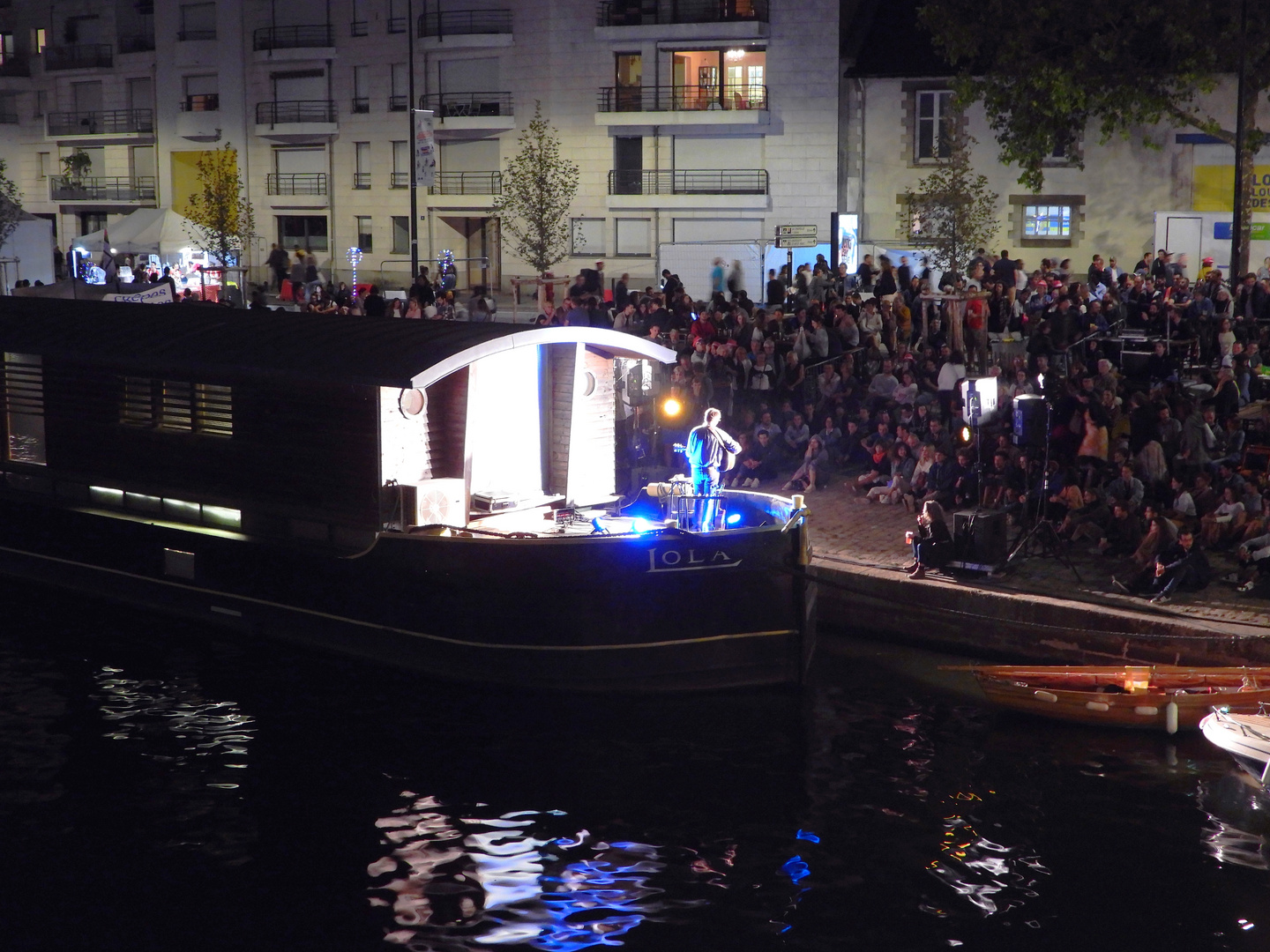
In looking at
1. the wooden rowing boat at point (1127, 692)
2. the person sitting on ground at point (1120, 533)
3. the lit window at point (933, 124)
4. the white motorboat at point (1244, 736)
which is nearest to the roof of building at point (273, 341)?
the person sitting on ground at point (1120, 533)

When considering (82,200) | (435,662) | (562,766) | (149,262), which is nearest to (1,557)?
(435,662)

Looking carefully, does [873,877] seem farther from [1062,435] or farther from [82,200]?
[82,200]

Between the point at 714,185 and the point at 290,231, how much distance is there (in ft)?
53.7

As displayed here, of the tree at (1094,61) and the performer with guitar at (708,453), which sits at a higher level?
the tree at (1094,61)

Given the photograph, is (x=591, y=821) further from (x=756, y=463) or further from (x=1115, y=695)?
(x=756, y=463)

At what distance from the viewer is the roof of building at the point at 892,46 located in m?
41.5

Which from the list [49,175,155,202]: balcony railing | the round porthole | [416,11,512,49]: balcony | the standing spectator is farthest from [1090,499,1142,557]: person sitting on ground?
[49,175,155,202]: balcony railing

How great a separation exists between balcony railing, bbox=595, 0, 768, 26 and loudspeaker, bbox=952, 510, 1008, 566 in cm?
2896

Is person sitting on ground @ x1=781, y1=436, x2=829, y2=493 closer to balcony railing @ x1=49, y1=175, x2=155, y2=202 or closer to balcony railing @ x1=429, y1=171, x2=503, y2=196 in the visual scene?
Answer: balcony railing @ x1=429, y1=171, x2=503, y2=196

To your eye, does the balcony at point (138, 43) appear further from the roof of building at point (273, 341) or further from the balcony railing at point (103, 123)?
the roof of building at point (273, 341)

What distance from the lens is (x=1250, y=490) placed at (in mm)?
18562

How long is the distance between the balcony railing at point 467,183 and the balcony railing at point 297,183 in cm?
386

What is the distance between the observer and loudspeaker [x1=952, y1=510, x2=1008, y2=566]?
61.8ft

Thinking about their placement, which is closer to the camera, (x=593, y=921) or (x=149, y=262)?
(x=593, y=921)
